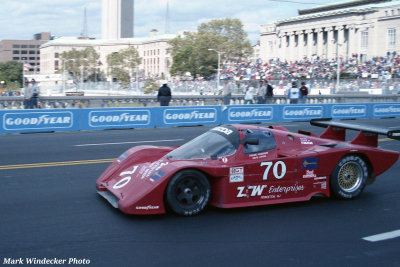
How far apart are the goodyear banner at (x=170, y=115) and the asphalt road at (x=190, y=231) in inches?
348

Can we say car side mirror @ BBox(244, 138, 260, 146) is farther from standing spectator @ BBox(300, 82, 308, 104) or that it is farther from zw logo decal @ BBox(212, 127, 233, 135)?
standing spectator @ BBox(300, 82, 308, 104)

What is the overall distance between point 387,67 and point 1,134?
43111mm

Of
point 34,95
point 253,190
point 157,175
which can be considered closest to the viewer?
point 157,175

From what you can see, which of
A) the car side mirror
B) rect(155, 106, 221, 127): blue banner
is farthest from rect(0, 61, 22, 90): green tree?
the car side mirror

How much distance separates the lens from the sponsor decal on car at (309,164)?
7473 millimetres

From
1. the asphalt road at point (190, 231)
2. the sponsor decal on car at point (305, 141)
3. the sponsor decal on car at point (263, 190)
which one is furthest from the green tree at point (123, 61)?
the sponsor decal on car at point (263, 190)

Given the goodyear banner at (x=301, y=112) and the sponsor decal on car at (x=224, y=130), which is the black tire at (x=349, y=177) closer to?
the sponsor decal on car at (x=224, y=130)

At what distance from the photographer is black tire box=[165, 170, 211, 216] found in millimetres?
6707

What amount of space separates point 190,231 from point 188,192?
0.70 m

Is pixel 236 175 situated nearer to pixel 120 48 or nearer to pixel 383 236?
pixel 383 236

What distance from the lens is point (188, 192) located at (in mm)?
6828

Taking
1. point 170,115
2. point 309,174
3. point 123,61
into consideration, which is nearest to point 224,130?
point 309,174

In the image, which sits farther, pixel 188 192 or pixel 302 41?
pixel 302 41

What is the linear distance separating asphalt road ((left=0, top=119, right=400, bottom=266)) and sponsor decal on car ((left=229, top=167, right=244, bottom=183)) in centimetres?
52
